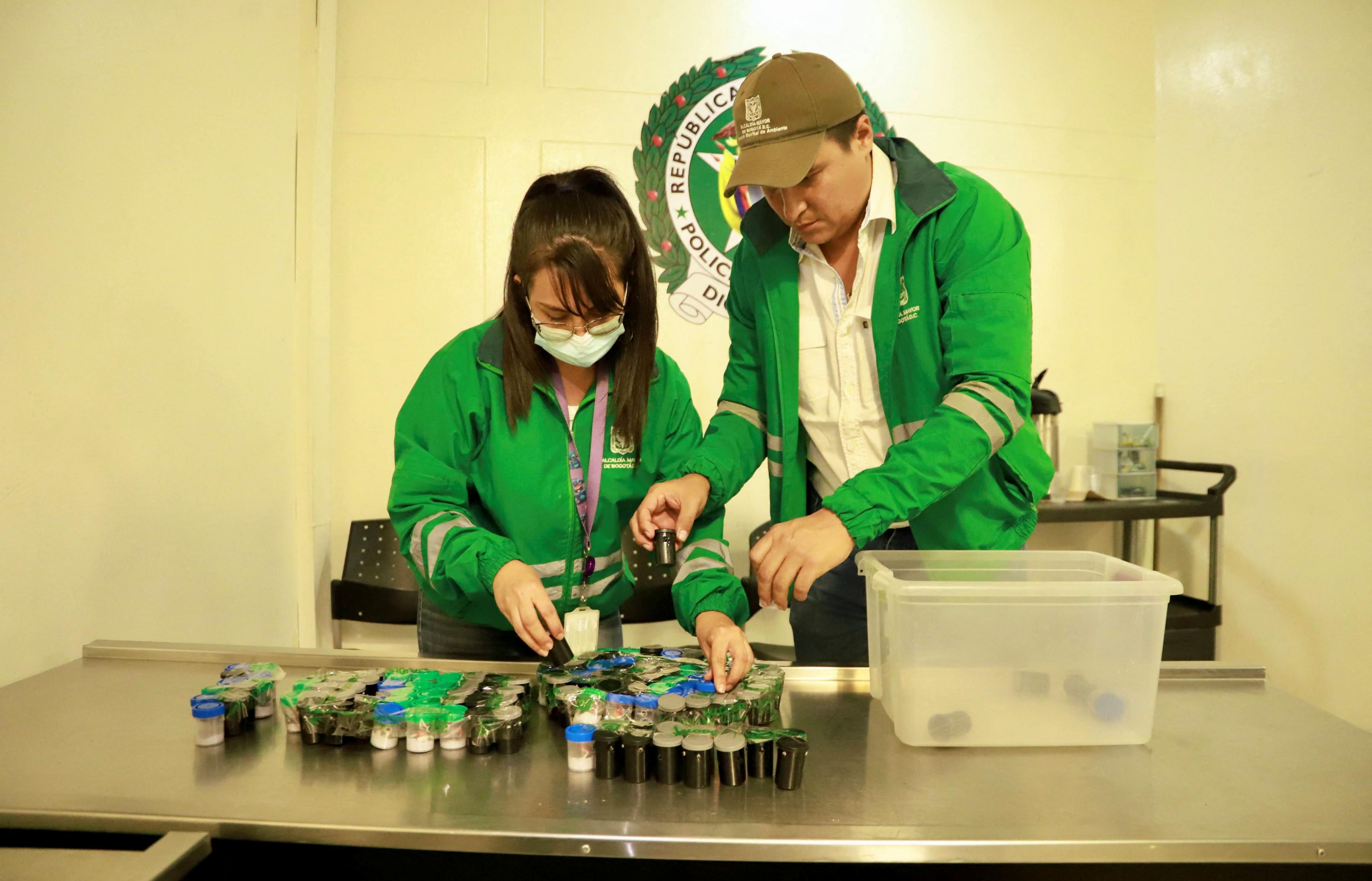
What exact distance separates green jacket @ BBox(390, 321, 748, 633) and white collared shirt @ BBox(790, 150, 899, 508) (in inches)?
9.9

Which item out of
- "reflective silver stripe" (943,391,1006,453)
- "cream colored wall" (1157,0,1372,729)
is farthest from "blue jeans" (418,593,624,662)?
"cream colored wall" (1157,0,1372,729)

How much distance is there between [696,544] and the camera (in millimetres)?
1488

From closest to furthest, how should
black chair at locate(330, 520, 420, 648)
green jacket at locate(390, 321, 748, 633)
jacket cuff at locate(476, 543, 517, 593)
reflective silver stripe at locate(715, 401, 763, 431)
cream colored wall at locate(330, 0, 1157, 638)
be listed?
jacket cuff at locate(476, 543, 517, 593), green jacket at locate(390, 321, 748, 633), reflective silver stripe at locate(715, 401, 763, 431), black chair at locate(330, 520, 420, 648), cream colored wall at locate(330, 0, 1157, 638)

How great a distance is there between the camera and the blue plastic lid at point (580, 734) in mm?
1031

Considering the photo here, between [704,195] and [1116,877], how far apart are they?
262 cm

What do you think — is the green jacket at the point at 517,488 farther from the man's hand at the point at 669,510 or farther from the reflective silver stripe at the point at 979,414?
the reflective silver stripe at the point at 979,414

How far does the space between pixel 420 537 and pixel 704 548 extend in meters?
0.47

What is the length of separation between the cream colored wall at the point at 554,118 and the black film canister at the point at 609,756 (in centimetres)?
212

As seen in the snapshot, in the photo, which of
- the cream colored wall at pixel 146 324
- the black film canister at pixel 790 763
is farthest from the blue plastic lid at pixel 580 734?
the cream colored wall at pixel 146 324

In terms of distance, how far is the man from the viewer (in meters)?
1.26

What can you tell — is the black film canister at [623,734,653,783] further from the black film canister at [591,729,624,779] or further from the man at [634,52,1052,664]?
the man at [634,52,1052,664]

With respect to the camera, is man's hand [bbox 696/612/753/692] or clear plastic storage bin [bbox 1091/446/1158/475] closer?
man's hand [bbox 696/612/753/692]

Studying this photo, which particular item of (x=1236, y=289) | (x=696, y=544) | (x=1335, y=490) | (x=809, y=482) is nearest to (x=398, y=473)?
(x=696, y=544)

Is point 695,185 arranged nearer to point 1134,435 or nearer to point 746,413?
point 746,413
